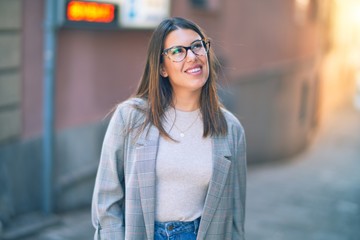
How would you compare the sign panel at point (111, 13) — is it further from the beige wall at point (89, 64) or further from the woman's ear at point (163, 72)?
the woman's ear at point (163, 72)

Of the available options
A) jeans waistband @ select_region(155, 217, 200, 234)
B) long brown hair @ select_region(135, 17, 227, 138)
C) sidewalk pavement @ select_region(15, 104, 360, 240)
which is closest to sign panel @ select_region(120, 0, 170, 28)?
sidewalk pavement @ select_region(15, 104, 360, 240)

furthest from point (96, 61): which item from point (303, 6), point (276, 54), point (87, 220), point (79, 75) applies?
point (303, 6)

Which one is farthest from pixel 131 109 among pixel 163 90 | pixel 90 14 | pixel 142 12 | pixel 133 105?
pixel 142 12

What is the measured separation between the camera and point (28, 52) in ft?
19.9

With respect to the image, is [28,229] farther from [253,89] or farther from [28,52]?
[253,89]

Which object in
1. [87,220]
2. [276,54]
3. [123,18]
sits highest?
[123,18]

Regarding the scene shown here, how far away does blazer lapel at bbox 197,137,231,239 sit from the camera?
2.62 meters

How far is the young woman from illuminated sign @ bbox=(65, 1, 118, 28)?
12.5 ft

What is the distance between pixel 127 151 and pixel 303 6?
1643 cm

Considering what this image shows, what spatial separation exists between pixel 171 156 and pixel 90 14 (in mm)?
4368

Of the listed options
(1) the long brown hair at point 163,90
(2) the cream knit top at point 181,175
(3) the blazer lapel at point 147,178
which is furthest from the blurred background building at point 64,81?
(3) the blazer lapel at point 147,178

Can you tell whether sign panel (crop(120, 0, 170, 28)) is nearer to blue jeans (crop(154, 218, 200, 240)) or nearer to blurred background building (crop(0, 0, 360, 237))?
blurred background building (crop(0, 0, 360, 237))

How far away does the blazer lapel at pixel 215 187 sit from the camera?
103 inches

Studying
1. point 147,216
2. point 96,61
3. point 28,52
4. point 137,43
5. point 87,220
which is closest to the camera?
point 147,216
